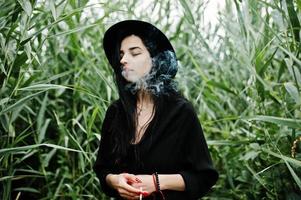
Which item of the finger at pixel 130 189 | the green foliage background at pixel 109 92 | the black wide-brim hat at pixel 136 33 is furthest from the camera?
the green foliage background at pixel 109 92

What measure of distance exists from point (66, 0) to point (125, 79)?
1.29 feet

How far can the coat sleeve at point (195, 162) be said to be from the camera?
122 centimetres

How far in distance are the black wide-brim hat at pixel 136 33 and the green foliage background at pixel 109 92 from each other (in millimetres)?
146

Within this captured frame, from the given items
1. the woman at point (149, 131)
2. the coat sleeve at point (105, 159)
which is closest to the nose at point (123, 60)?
the woman at point (149, 131)

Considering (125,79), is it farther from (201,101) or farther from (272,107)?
(201,101)

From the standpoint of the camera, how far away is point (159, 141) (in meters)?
1.23

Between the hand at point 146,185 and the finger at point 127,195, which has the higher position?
the hand at point 146,185

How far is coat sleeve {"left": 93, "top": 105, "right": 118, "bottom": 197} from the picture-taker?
4.28ft

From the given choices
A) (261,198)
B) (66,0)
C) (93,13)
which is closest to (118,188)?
(66,0)

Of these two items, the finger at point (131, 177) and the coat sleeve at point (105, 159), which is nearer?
the finger at point (131, 177)

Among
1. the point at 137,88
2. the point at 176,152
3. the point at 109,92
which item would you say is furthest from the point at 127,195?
the point at 109,92

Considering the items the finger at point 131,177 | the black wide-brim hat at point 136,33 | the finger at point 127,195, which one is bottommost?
the finger at point 127,195

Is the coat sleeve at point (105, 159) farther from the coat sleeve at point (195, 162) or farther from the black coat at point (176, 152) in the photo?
the coat sleeve at point (195, 162)

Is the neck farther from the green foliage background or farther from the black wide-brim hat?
the green foliage background
